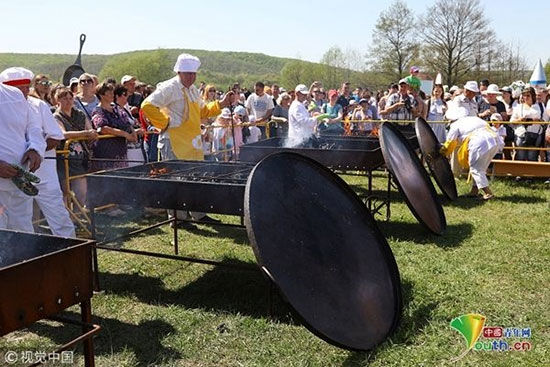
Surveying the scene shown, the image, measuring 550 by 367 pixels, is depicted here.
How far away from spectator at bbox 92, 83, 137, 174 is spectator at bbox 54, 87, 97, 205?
0.73 feet

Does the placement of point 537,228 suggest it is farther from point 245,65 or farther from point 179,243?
point 245,65

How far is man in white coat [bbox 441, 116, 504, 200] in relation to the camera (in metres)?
9.43

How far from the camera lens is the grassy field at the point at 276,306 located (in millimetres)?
3959

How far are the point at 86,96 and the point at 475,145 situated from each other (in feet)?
22.5

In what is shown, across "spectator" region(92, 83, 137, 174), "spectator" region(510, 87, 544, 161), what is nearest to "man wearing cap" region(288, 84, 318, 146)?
"spectator" region(92, 83, 137, 174)

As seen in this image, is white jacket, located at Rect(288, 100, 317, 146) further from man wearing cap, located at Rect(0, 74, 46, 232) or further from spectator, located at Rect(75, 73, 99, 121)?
man wearing cap, located at Rect(0, 74, 46, 232)

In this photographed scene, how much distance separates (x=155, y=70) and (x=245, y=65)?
5641cm

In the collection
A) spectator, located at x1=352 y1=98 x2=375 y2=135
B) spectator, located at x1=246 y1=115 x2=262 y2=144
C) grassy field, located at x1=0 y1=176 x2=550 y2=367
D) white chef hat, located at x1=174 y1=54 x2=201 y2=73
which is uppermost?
white chef hat, located at x1=174 y1=54 x2=201 y2=73

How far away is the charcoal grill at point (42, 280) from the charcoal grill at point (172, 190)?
1.80m

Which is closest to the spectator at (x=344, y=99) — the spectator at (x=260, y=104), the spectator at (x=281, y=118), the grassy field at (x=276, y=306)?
the spectator at (x=281, y=118)

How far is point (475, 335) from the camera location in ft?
13.9

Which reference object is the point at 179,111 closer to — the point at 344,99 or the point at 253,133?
the point at 253,133

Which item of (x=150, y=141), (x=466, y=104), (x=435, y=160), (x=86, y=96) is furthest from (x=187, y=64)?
(x=466, y=104)

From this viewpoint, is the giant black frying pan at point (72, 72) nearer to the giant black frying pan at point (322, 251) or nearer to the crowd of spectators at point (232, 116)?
the crowd of spectators at point (232, 116)
